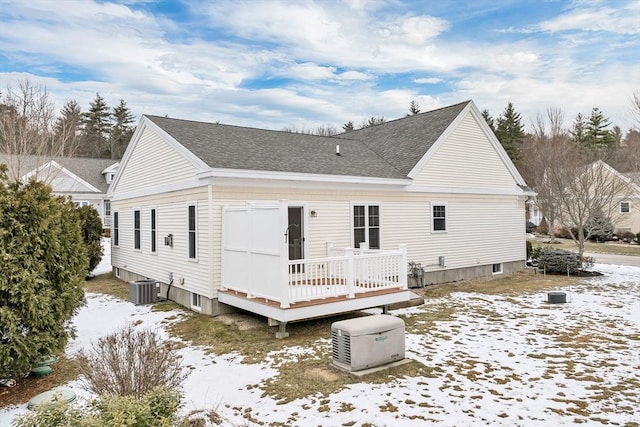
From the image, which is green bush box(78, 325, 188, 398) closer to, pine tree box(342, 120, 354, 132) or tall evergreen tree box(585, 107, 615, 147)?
tall evergreen tree box(585, 107, 615, 147)

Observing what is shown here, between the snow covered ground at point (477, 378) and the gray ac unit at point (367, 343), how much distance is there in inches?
17.8

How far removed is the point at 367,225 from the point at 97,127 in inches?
1798

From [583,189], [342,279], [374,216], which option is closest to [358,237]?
[374,216]

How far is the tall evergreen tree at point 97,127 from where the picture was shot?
46.3 meters

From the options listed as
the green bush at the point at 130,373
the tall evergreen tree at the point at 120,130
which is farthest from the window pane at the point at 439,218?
the tall evergreen tree at the point at 120,130

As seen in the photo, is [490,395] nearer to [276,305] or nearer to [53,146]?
[276,305]

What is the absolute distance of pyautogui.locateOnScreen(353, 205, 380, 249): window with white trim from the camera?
12.1m

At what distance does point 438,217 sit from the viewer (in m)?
14.1

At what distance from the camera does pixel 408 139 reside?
50.0 feet

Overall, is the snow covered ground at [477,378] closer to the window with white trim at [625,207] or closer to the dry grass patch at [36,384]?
the dry grass patch at [36,384]

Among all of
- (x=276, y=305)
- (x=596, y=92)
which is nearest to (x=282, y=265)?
(x=276, y=305)

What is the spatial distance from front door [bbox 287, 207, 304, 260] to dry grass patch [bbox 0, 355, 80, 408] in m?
5.45

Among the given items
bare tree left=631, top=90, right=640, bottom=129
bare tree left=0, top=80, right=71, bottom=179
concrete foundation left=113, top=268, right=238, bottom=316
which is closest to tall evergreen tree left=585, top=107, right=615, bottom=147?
bare tree left=631, top=90, right=640, bottom=129

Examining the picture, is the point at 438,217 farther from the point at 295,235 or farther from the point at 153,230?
the point at 153,230
